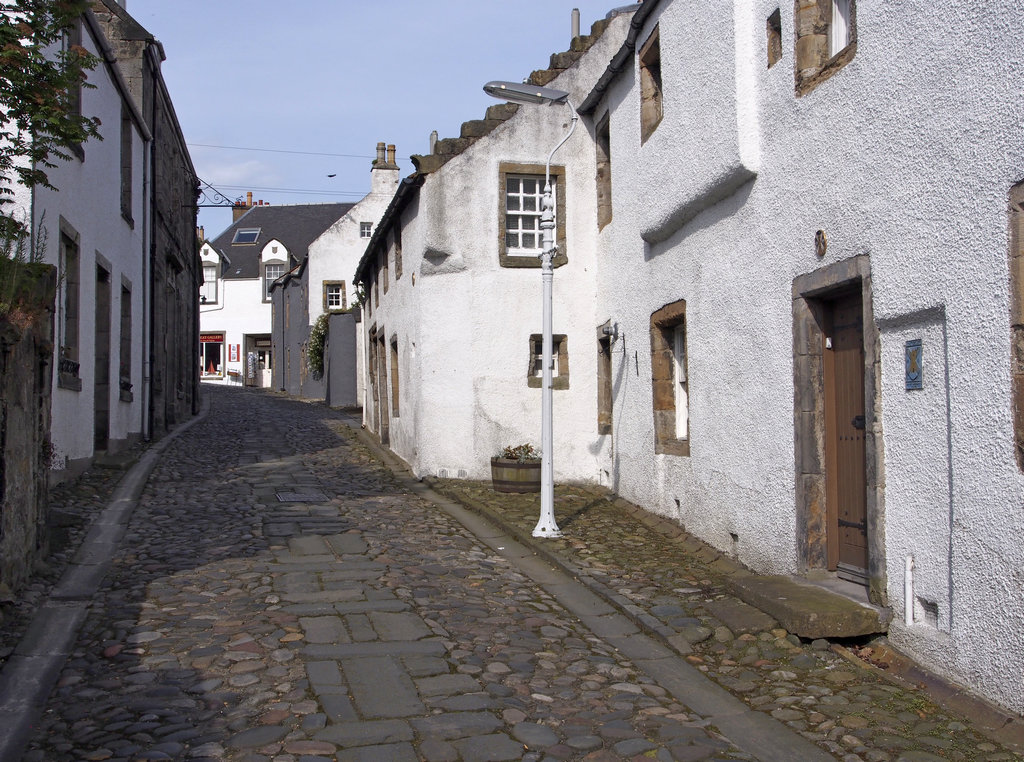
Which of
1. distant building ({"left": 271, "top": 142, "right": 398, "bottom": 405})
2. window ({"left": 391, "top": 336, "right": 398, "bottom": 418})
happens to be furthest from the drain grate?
distant building ({"left": 271, "top": 142, "right": 398, "bottom": 405})

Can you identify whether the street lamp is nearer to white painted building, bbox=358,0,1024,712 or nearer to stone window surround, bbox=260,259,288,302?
white painted building, bbox=358,0,1024,712

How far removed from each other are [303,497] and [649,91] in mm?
6325

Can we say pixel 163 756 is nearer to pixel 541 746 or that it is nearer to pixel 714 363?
pixel 541 746

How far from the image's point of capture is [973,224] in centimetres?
493

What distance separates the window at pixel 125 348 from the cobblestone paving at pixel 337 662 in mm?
6171

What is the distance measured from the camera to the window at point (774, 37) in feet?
24.2

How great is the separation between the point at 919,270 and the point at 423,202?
9332mm

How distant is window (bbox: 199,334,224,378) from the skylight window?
5403 mm

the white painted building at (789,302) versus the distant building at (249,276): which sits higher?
the distant building at (249,276)

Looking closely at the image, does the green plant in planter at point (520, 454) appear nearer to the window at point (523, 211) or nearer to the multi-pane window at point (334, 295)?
the window at point (523, 211)

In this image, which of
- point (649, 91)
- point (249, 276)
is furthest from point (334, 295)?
point (649, 91)

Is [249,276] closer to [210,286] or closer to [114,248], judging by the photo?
[210,286]

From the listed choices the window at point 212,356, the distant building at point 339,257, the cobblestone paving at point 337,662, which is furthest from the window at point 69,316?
the window at point 212,356

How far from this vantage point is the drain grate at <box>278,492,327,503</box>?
11711 millimetres
